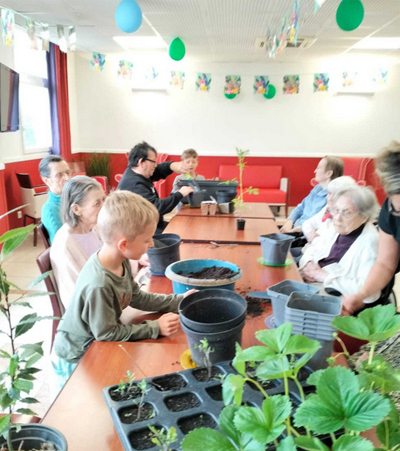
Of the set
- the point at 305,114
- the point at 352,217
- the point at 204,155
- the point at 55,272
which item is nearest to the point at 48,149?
the point at 204,155

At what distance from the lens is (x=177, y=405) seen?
33.6 inches

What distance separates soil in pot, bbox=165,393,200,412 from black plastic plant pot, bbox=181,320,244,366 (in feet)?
0.44

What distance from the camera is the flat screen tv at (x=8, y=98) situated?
427cm

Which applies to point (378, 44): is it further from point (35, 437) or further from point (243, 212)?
point (35, 437)

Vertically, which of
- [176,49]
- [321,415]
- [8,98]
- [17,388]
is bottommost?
[17,388]

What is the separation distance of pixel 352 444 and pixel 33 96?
21.3 feet

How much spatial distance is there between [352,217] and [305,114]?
5678mm

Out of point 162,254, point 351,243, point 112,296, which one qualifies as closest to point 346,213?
point 351,243

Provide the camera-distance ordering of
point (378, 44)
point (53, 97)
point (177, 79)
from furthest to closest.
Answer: point (177, 79), point (53, 97), point (378, 44)

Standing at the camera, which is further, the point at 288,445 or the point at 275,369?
the point at 275,369

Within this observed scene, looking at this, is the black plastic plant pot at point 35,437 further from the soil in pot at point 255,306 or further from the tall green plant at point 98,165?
the tall green plant at point 98,165

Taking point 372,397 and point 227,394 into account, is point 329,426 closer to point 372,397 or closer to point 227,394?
point 372,397

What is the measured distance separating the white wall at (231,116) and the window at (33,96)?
1.08m

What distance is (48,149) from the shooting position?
6281 mm
